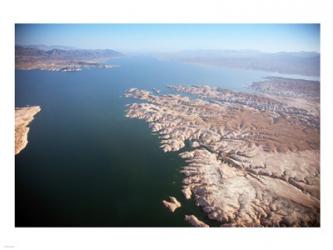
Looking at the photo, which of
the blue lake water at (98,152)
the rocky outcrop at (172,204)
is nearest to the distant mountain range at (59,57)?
the blue lake water at (98,152)

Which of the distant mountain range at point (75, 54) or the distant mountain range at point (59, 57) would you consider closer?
the distant mountain range at point (59, 57)

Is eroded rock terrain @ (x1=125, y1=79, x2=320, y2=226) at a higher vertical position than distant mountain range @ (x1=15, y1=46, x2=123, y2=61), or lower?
lower

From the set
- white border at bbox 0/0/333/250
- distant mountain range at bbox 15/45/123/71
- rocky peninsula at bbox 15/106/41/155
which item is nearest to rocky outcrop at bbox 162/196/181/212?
white border at bbox 0/0/333/250

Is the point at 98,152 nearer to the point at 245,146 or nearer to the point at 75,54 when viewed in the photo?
the point at 75,54

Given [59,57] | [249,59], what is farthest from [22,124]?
[249,59]

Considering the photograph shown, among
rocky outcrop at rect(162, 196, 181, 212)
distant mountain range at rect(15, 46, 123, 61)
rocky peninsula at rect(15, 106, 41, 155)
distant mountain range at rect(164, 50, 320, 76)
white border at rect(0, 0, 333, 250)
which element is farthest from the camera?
distant mountain range at rect(15, 46, 123, 61)

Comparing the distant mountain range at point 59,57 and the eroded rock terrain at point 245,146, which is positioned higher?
the distant mountain range at point 59,57

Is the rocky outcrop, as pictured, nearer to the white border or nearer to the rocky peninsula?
the white border

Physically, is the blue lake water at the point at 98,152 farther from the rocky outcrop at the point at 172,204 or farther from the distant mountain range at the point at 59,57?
the distant mountain range at the point at 59,57
